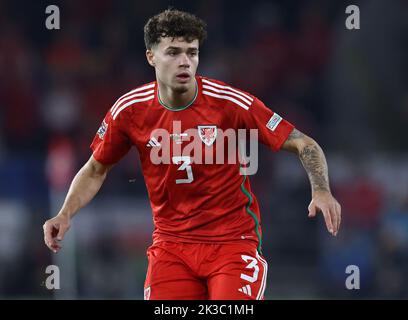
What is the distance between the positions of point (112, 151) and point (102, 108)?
21.1ft

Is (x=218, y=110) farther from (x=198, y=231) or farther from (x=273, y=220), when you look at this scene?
(x=273, y=220)

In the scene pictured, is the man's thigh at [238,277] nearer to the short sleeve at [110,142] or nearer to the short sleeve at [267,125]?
the short sleeve at [267,125]

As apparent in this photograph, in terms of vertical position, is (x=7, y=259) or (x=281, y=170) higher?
(x=281, y=170)

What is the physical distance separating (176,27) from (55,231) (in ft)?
4.50

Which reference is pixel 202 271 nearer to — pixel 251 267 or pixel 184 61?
pixel 251 267

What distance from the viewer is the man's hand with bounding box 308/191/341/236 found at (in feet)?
15.3

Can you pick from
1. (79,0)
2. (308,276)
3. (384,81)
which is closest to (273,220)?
(308,276)

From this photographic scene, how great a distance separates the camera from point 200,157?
5.34 meters

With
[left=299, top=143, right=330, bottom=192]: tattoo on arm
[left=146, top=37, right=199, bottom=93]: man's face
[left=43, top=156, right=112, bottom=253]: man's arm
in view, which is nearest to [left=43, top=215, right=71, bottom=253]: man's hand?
[left=43, top=156, right=112, bottom=253]: man's arm

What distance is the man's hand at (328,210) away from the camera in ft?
15.3

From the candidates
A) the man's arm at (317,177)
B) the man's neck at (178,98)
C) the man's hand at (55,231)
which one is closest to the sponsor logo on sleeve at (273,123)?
the man's arm at (317,177)

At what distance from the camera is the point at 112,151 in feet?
18.3

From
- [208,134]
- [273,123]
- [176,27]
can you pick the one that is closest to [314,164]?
[273,123]

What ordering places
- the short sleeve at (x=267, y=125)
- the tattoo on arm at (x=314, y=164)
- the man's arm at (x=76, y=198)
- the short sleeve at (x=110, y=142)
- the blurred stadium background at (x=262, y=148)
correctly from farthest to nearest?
1. the blurred stadium background at (x=262, y=148)
2. the short sleeve at (x=110, y=142)
3. the short sleeve at (x=267, y=125)
4. the man's arm at (x=76, y=198)
5. the tattoo on arm at (x=314, y=164)
